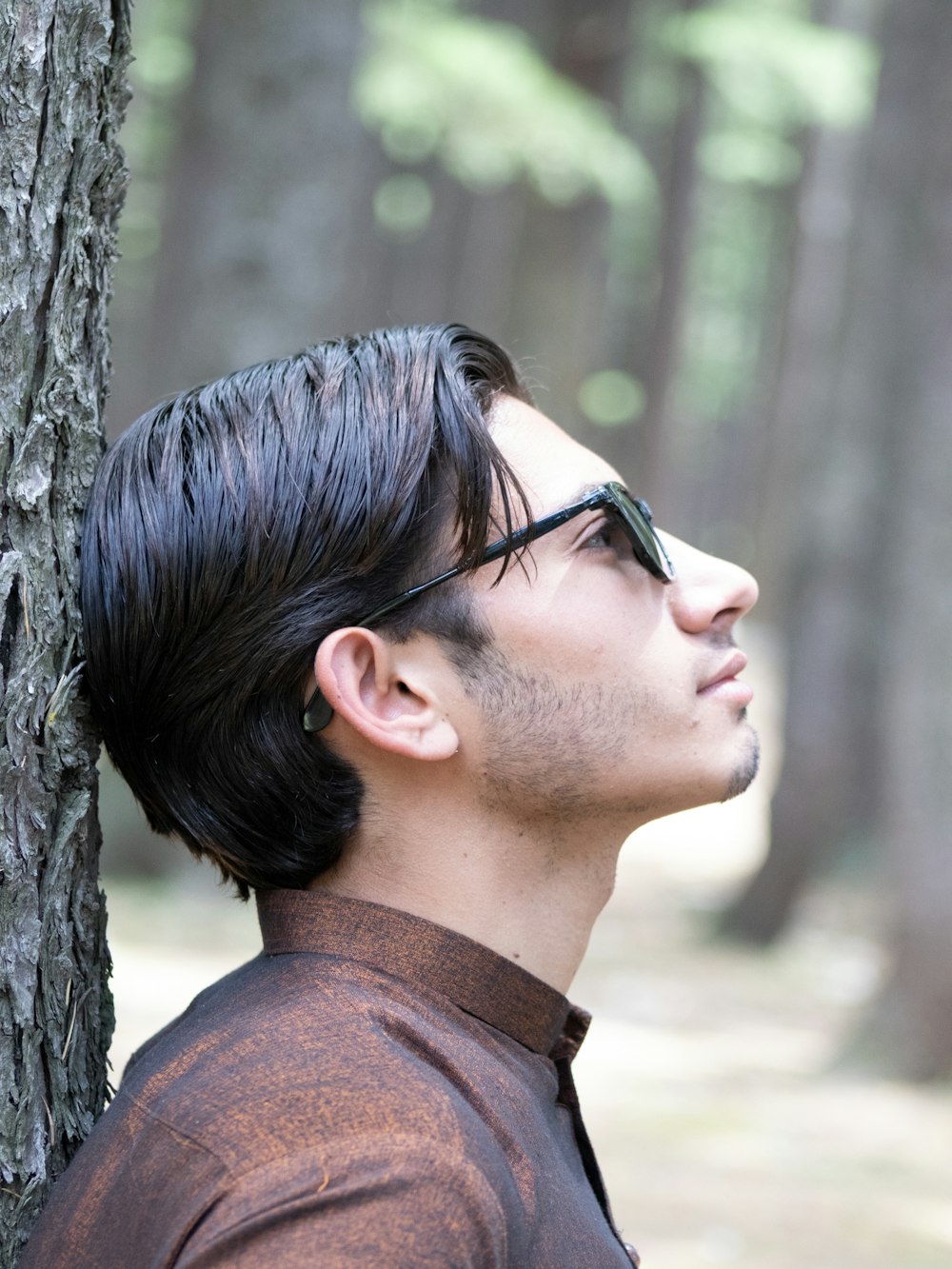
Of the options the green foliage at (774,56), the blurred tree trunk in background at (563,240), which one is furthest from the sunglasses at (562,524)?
the blurred tree trunk in background at (563,240)

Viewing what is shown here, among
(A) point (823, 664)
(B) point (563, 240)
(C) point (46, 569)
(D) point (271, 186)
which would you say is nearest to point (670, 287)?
(B) point (563, 240)

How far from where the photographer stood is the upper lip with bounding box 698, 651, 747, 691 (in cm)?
220

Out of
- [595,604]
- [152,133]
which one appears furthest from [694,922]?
[152,133]

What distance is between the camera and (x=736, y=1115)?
6.18 metres

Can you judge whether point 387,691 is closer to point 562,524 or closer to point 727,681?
point 562,524

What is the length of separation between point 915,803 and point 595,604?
201 inches

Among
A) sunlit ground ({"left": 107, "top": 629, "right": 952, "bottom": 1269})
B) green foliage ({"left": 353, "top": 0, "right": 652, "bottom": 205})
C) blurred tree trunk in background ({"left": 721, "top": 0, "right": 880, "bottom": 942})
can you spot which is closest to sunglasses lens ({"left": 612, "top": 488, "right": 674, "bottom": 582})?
sunlit ground ({"left": 107, "top": 629, "right": 952, "bottom": 1269})

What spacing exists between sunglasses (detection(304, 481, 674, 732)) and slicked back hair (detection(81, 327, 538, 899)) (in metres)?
0.02

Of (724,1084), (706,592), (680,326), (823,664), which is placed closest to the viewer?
(706,592)

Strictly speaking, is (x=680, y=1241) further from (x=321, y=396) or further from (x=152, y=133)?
(x=152, y=133)

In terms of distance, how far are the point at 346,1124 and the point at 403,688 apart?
26.9 inches

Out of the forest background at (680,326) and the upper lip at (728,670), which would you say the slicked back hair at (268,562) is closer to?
the upper lip at (728,670)

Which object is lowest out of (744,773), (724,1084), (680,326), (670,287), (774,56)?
(724,1084)

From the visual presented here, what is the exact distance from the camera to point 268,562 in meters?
1.98
